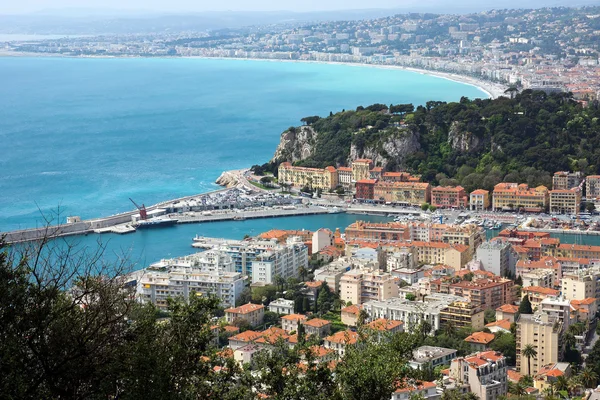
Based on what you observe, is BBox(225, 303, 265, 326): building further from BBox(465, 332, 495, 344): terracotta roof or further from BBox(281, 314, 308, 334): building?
BBox(465, 332, 495, 344): terracotta roof

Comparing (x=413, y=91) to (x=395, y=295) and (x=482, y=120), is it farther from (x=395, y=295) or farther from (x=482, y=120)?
(x=395, y=295)

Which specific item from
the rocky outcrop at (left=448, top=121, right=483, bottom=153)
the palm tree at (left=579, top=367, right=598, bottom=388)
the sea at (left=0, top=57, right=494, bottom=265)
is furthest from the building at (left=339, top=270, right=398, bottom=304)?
the rocky outcrop at (left=448, top=121, right=483, bottom=153)

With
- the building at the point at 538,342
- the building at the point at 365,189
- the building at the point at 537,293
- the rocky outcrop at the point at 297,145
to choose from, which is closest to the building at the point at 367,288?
the building at the point at 537,293

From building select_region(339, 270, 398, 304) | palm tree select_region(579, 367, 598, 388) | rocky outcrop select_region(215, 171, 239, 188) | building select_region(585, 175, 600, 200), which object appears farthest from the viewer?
rocky outcrop select_region(215, 171, 239, 188)

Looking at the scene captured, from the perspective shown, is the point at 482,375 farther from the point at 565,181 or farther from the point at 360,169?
the point at 360,169

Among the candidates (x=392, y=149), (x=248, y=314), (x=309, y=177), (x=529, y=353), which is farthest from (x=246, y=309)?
(x=392, y=149)

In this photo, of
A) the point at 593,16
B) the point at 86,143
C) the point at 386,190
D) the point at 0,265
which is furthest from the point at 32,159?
the point at 593,16
